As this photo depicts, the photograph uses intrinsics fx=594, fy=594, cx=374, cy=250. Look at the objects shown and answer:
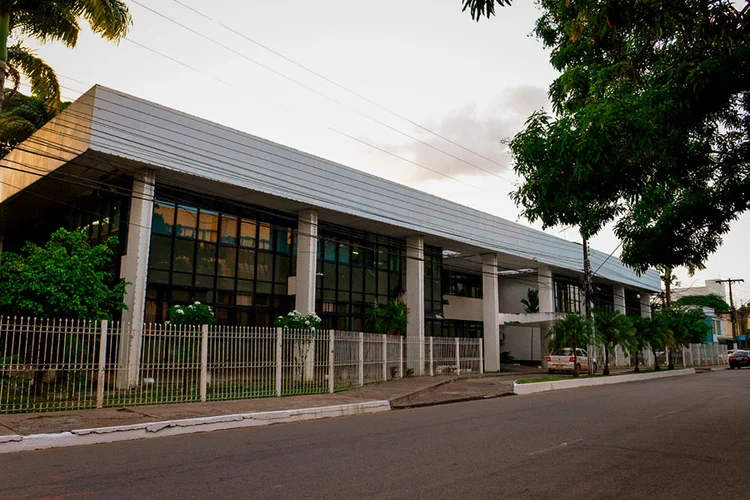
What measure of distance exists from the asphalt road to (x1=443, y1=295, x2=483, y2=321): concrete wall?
2563 centimetres

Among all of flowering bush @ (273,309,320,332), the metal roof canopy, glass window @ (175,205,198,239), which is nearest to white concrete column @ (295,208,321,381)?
the metal roof canopy

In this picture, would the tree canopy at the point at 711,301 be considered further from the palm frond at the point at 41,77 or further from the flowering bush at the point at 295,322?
the palm frond at the point at 41,77

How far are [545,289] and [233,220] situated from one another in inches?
963

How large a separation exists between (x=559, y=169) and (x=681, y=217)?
9.46 feet

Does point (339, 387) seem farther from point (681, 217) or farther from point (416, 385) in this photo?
point (681, 217)

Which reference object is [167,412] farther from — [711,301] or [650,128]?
[711,301]

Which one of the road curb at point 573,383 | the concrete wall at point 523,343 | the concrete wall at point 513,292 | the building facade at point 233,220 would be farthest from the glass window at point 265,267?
the concrete wall at point 523,343

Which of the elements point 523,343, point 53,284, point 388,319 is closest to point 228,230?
point 388,319

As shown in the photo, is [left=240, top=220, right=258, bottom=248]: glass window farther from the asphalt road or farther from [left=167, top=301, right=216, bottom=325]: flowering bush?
the asphalt road

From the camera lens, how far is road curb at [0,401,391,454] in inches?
364

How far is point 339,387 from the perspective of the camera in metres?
18.4

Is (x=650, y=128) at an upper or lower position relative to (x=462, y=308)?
upper

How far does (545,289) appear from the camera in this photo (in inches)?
1613

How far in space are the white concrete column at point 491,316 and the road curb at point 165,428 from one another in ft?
70.5
